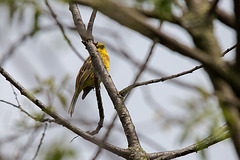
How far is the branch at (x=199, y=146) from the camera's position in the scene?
310 centimetres

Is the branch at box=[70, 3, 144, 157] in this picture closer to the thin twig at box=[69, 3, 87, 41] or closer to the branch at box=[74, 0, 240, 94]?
the thin twig at box=[69, 3, 87, 41]

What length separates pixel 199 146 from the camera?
3107 mm

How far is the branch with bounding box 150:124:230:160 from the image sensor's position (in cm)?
310

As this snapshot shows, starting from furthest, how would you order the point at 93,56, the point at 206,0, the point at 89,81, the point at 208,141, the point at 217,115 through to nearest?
the point at 206,0 < the point at 89,81 < the point at 93,56 < the point at 208,141 < the point at 217,115

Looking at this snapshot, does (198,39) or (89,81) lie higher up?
(198,39)

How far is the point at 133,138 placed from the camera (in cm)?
336

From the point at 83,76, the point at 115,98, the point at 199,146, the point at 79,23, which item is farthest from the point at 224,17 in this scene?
the point at 199,146

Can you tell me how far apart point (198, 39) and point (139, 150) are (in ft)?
19.8

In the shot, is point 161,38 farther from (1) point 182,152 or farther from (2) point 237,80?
(1) point 182,152

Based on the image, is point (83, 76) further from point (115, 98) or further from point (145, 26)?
point (145, 26)

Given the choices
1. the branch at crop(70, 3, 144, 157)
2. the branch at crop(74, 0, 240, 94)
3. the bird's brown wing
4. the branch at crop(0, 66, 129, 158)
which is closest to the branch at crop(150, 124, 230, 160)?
the branch at crop(70, 3, 144, 157)

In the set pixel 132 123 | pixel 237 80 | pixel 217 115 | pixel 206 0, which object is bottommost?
pixel 237 80

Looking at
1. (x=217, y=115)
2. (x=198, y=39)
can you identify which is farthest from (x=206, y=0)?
(x=217, y=115)

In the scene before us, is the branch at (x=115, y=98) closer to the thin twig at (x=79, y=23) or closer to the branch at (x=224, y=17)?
the thin twig at (x=79, y=23)
